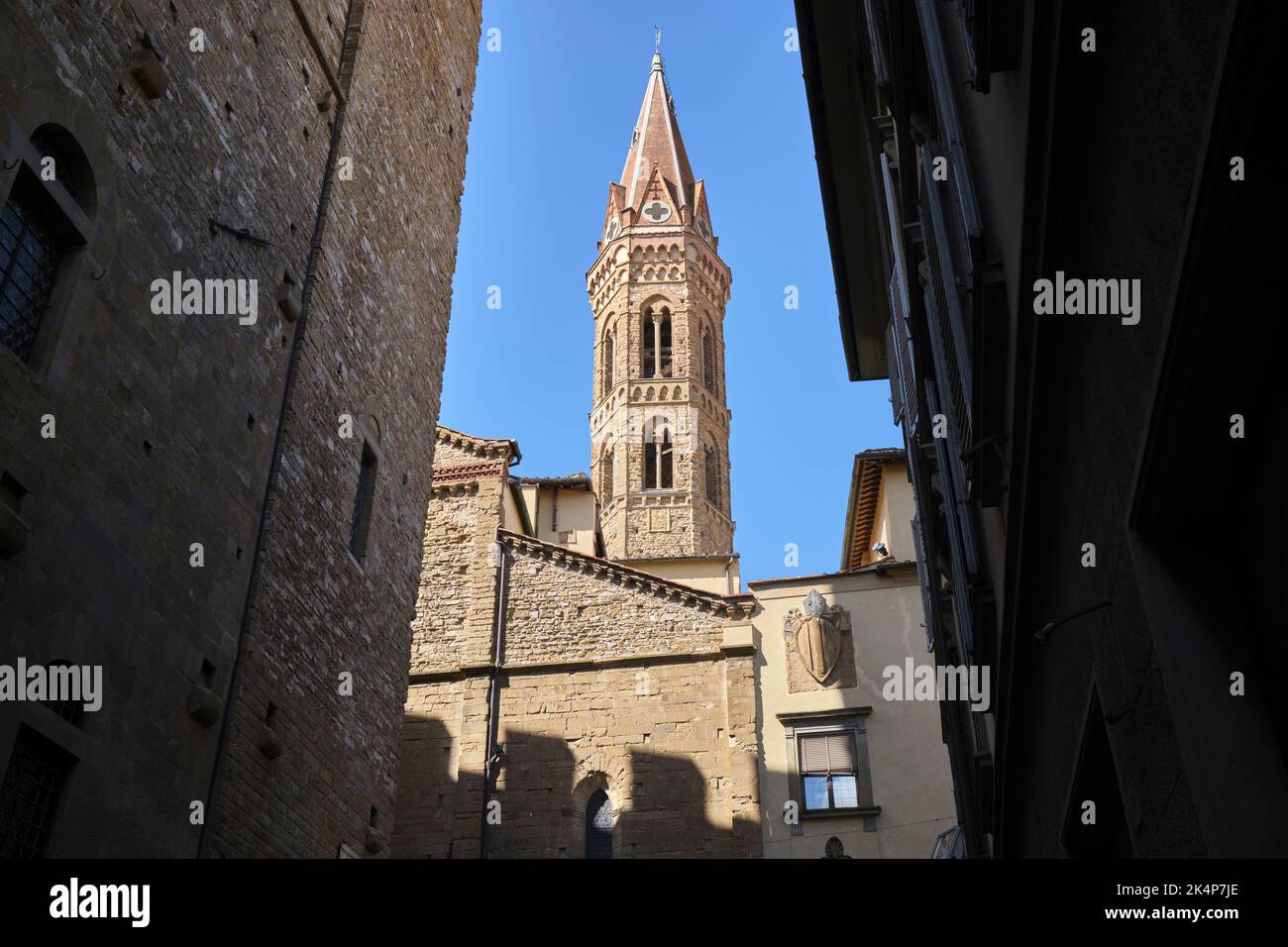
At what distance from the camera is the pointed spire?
55344 mm

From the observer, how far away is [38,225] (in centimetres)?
679

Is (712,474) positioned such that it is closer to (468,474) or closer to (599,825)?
(468,474)

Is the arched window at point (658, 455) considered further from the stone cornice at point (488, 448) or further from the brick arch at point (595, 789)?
the brick arch at point (595, 789)

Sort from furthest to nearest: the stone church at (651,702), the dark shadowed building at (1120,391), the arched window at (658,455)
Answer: the arched window at (658,455)
the stone church at (651,702)
the dark shadowed building at (1120,391)

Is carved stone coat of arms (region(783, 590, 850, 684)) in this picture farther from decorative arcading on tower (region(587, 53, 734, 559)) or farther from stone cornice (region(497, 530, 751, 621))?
decorative arcading on tower (region(587, 53, 734, 559))

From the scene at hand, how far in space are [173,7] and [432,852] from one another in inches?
574

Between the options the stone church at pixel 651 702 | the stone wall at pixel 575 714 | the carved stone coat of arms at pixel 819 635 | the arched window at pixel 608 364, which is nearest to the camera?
the stone church at pixel 651 702

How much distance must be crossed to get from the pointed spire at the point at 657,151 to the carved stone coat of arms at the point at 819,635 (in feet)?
120

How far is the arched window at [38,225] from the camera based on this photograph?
255 inches

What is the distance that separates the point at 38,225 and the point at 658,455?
136 feet

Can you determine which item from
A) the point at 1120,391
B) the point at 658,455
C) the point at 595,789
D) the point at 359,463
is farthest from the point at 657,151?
the point at 1120,391

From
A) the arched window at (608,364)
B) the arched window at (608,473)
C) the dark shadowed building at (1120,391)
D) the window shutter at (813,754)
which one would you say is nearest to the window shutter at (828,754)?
the window shutter at (813,754)

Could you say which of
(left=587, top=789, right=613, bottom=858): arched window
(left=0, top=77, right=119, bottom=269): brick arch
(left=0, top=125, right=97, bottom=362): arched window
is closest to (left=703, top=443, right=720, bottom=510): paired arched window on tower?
(left=587, top=789, right=613, bottom=858): arched window

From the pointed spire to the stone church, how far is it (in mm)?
32919
